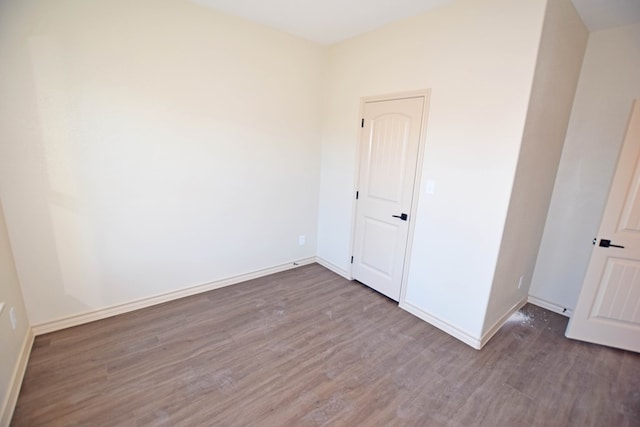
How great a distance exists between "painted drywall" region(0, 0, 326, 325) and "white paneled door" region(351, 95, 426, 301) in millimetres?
933

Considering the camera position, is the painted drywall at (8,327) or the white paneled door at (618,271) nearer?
the painted drywall at (8,327)

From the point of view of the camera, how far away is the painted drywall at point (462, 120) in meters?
2.02

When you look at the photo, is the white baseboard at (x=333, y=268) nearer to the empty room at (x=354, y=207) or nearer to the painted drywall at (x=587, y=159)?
the empty room at (x=354, y=207)

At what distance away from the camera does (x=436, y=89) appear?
8.02 ft

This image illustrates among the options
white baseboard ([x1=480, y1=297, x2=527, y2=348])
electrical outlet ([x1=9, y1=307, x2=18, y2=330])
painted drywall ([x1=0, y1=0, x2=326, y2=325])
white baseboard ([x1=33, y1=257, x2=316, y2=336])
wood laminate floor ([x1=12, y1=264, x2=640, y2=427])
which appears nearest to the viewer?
wood laminate floor ([x1=12, y1=264, x2=640, y2=427])

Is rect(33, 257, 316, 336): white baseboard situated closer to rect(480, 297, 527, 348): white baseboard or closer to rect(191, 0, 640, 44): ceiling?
rect(480, 297, 527, 348): white baseboard

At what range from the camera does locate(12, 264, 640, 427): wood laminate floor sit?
5.61 ft

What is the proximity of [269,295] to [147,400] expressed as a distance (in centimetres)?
144

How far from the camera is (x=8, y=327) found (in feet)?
5.83

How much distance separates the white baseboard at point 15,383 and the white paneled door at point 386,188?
2.90 metres

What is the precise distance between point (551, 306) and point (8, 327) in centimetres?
463

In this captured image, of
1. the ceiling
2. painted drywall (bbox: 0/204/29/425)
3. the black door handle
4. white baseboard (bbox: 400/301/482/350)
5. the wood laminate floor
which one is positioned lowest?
the wood laminate floor

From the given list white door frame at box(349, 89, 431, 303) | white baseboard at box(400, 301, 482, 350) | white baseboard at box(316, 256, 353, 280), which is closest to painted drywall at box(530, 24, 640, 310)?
white baseboard at box(400, 301, 482, 350)

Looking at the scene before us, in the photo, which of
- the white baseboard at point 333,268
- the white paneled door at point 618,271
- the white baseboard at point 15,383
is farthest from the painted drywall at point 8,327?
the white paneled door at point 618,271
